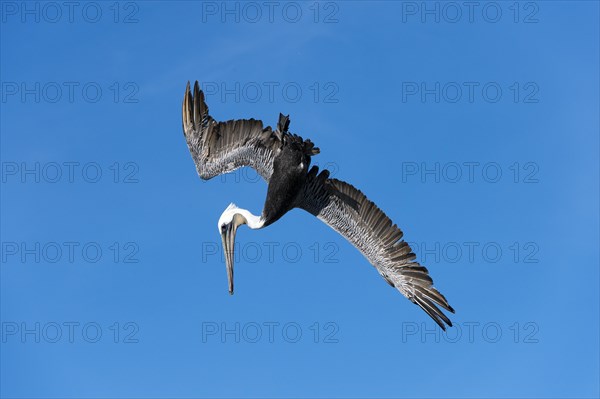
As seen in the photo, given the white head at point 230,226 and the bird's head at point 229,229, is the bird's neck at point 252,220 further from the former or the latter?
the bird's head at point 229,229

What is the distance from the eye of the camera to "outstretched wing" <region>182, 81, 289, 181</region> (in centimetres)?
2198

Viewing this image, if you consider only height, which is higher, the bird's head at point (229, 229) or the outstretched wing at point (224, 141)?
the outstretched wing at point (224, 141)

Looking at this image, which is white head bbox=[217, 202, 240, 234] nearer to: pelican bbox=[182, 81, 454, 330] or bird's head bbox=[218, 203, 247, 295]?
bird's head bbox=[218, 203, 247, 295]

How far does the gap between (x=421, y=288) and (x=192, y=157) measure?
19.5 feet

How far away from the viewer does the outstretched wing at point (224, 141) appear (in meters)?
22.0

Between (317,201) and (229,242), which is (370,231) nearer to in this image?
(317,201)

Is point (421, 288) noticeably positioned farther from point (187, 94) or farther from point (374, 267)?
point (187, 94)

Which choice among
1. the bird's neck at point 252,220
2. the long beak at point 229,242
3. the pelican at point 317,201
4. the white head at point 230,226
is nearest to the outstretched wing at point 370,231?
the pelican at point 317,201

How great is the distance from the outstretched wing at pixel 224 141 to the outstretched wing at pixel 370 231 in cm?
120

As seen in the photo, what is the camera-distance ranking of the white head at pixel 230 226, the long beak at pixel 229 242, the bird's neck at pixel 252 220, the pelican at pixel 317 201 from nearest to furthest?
the pelican at pixel 317 201
the bird's neck at pixel 252 220
the white head at pixel 230 226
the long beak at pixel 229 242

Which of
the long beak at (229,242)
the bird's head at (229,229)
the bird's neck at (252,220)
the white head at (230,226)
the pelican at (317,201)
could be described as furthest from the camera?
the long beak at (229,242)

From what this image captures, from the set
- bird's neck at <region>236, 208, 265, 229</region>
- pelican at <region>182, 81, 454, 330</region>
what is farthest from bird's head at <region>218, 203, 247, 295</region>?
pelican at <region>182, 81, 454, 330</region>

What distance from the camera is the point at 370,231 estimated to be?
22406mm

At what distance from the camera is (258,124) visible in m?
21.9
